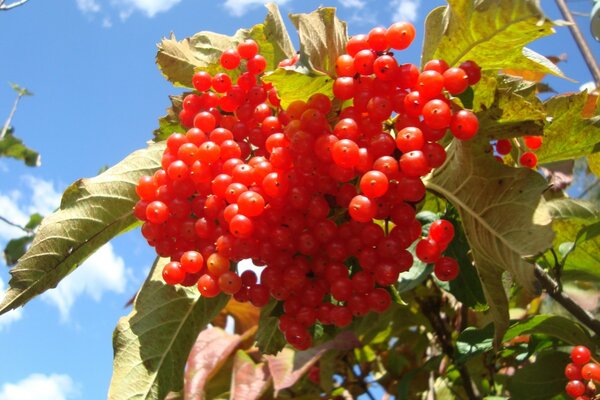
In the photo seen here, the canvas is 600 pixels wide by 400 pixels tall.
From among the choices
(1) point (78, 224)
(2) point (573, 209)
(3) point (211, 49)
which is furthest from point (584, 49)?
(1) point (78, 224)

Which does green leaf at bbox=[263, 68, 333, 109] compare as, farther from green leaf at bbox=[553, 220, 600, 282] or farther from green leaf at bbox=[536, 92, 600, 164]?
green leaf at bbox=[553, 220, 600, 282]

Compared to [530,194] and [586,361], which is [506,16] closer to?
[530,194]

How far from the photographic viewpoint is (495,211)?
118 centimetres

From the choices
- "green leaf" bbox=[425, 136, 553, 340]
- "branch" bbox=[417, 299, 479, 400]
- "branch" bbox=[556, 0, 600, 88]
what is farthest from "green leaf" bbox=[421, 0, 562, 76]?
"branch" bbox=[556, 0, 600, 88]

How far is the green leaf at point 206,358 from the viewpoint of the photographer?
240cm

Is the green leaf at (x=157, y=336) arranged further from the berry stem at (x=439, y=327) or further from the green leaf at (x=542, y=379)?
the berry stem at (x=439, y=327)

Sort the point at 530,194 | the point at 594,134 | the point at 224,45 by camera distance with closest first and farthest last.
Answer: the point at 530,194 < the point at 594,134 < the point at 224,45

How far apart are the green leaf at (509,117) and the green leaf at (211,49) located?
56 centimetres

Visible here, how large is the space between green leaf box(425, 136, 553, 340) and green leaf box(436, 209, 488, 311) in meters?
0.29

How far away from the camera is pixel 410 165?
1.12 meters

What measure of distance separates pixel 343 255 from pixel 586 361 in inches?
39.5

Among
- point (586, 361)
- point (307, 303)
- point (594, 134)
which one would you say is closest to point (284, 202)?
point (307, 303)

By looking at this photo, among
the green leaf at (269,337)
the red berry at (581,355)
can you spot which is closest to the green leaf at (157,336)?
the green leaf at (269,337)

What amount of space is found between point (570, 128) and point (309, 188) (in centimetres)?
74
